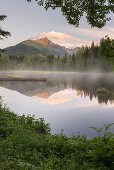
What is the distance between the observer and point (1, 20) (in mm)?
24172

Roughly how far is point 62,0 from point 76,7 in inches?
29.9

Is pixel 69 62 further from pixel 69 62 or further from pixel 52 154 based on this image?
pixel 52 154

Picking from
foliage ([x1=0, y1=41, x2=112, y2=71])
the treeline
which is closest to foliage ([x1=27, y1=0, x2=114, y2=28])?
the treeline

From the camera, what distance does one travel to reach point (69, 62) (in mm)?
159125

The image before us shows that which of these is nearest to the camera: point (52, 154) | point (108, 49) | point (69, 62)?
point (108, 49)

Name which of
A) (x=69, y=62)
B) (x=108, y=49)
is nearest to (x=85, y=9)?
(x=108, y=49)

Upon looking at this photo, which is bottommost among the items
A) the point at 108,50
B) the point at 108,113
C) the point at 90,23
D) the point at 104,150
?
the point at 108,113

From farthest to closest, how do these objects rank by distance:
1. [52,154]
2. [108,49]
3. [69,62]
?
[69,62] → [52,154] → [108,49]

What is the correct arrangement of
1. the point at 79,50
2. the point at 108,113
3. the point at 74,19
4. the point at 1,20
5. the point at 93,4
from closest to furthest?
the point at 93,4 → the point at 74,19 → the point at 108,113 → the point at 1,20 → the point at 79,50

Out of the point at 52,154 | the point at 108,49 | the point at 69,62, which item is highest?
the point at 69,62

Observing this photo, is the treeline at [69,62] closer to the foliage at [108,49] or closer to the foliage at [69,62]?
the foliage at [69,62]

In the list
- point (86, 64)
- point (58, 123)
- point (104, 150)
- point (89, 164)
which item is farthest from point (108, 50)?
point (86, 64)

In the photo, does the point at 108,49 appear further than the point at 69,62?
No

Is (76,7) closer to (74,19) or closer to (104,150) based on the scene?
A: (74,19)
